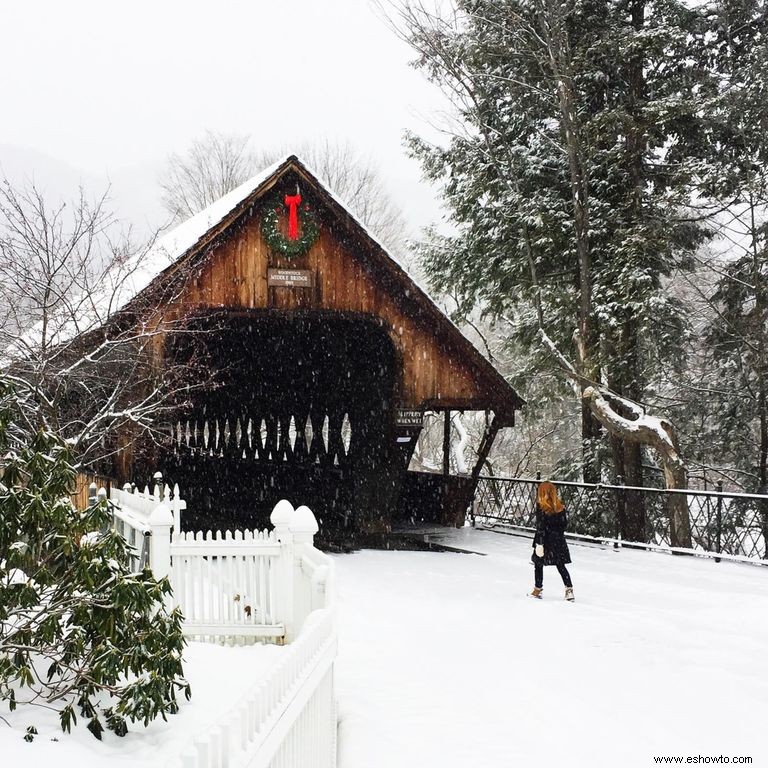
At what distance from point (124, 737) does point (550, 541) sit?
21.2 feet

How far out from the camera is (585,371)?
18062 millimetres

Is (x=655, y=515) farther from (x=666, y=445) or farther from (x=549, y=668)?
(x=549, y=668)

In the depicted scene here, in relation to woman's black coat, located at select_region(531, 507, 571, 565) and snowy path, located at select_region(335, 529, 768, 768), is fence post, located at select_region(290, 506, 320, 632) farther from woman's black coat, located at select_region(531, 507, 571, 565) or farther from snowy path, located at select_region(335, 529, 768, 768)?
woman's black coat, located at select_region(531, 507, 571, 565)

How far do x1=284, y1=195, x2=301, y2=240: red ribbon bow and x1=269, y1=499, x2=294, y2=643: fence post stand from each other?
7.80m

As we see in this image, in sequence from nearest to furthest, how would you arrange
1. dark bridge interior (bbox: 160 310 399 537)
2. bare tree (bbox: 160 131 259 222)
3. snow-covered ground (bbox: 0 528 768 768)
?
snow-covered ground (bbox: 0 528 768 768) < dark bridge interior (bbox: 160 310 399 537) < bare tree (bbox: 160 131 259 222)

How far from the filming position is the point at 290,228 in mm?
14867

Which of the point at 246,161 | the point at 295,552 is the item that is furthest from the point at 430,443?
the point at 295,552

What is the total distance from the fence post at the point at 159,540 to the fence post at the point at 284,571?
983 mm

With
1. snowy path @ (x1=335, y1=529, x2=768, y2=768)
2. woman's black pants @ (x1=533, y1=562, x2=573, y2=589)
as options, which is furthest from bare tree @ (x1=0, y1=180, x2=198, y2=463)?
woman's black pants @ (x1=533, y1=562, x2=573, y2=589)

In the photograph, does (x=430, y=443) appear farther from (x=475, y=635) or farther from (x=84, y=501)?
(x=475, y=635)

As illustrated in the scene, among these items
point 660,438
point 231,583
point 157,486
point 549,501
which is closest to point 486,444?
point 660,438

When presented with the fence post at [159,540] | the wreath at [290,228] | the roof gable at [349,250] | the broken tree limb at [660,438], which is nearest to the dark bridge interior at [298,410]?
the roof gable at [349,250]

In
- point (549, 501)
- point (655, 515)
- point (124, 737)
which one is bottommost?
point (655, 515)

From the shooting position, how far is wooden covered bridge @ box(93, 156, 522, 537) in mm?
14133
